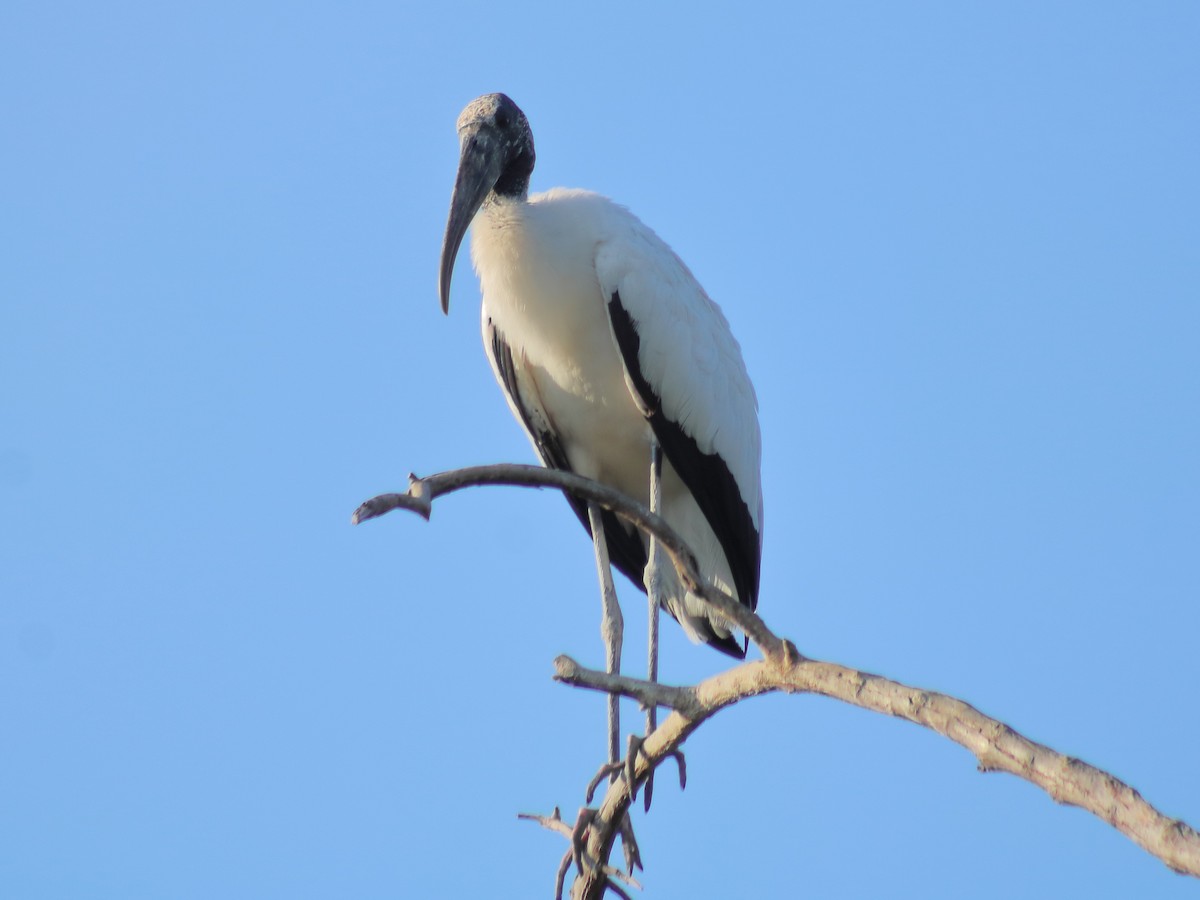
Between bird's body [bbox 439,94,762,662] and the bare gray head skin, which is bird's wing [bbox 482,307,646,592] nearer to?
bird's body [bbox 439,94,762,662]

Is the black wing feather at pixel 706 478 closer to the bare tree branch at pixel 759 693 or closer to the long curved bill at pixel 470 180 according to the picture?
the long curved bill at pixel 470 180

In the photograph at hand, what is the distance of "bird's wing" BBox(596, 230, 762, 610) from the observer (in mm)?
7266

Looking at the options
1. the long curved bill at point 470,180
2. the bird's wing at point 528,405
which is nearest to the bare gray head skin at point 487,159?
the long curved bill at point 470,180

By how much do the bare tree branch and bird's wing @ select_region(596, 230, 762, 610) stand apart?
85.9 inches

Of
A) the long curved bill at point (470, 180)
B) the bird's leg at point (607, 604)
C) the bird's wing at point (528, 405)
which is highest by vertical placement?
the long curved bill at point (470, 180)

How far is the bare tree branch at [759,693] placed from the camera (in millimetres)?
3141

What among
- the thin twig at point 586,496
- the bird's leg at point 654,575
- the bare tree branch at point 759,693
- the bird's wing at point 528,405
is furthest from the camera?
the bird's wing at point 528,405

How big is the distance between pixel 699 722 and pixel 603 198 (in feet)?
11.5

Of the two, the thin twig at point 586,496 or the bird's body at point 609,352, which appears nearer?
the thin twig at point 586,496

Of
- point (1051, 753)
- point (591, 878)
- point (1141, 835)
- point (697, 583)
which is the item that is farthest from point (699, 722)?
point (1141, 835)

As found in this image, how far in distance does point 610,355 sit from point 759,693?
307 cm

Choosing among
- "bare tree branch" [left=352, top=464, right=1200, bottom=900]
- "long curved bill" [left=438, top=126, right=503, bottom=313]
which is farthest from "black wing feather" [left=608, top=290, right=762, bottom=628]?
"bare tree branch" [left=352, top=464, right=1200, bottom=900]

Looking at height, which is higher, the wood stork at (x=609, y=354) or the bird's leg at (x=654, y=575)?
the wood stork at (x=609, y=354)

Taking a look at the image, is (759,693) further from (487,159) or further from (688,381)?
(487,159)
